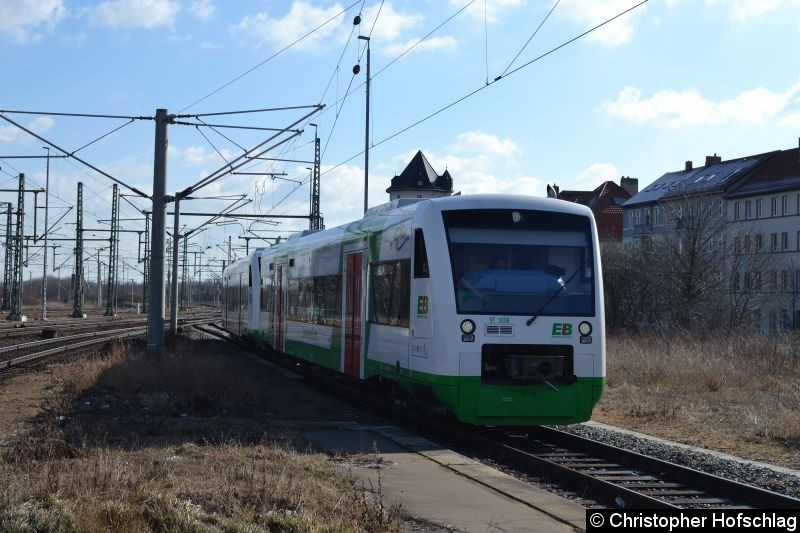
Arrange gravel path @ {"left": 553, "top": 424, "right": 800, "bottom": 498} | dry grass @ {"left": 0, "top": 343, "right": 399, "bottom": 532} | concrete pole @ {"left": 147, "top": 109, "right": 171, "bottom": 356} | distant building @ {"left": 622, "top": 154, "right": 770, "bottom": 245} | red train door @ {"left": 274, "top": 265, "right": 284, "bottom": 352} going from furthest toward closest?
distant building @ {"left": 622, "top": 154, "right": 770, "bottom": 245} < red train door @ {"left": 274, "top": 265, "right": 284, "bottom": 352} < concrete pole @ {"left": 147, "top": 109, "right": 171, "bottom": 356} < gravel path @ {"left": 553, "top": 424, "right": 800, "bottom": 498} < dry grass @ {"left": 0, "top": 343, "right": 399, "bottom": 532}

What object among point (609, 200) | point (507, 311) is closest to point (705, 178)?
point (609, 200)

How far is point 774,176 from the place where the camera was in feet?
239

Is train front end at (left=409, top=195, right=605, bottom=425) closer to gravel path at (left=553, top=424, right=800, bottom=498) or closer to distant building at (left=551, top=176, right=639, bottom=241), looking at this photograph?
gravel path at (left=553, top=424, right=800, bottom=498)

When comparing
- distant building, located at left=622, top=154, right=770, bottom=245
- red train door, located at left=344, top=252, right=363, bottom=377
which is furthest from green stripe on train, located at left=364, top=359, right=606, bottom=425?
distant building, located at left=622, top=154, right=770, bottom=245

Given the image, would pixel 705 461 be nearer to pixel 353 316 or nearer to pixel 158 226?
pixel 353 316

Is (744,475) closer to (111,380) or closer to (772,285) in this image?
(111,380)

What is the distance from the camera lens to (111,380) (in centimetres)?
1856

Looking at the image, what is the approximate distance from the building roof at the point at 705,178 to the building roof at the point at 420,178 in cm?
2567

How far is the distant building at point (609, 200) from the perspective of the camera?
99.7m

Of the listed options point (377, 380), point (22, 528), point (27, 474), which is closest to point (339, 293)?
point (377, 380)

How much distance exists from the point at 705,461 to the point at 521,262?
3468 millimetres

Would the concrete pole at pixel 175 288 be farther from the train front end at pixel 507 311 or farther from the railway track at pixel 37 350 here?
the train front end at pixel 507 311

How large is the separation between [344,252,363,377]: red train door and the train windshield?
425cm

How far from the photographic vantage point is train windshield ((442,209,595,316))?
13.1 metres
